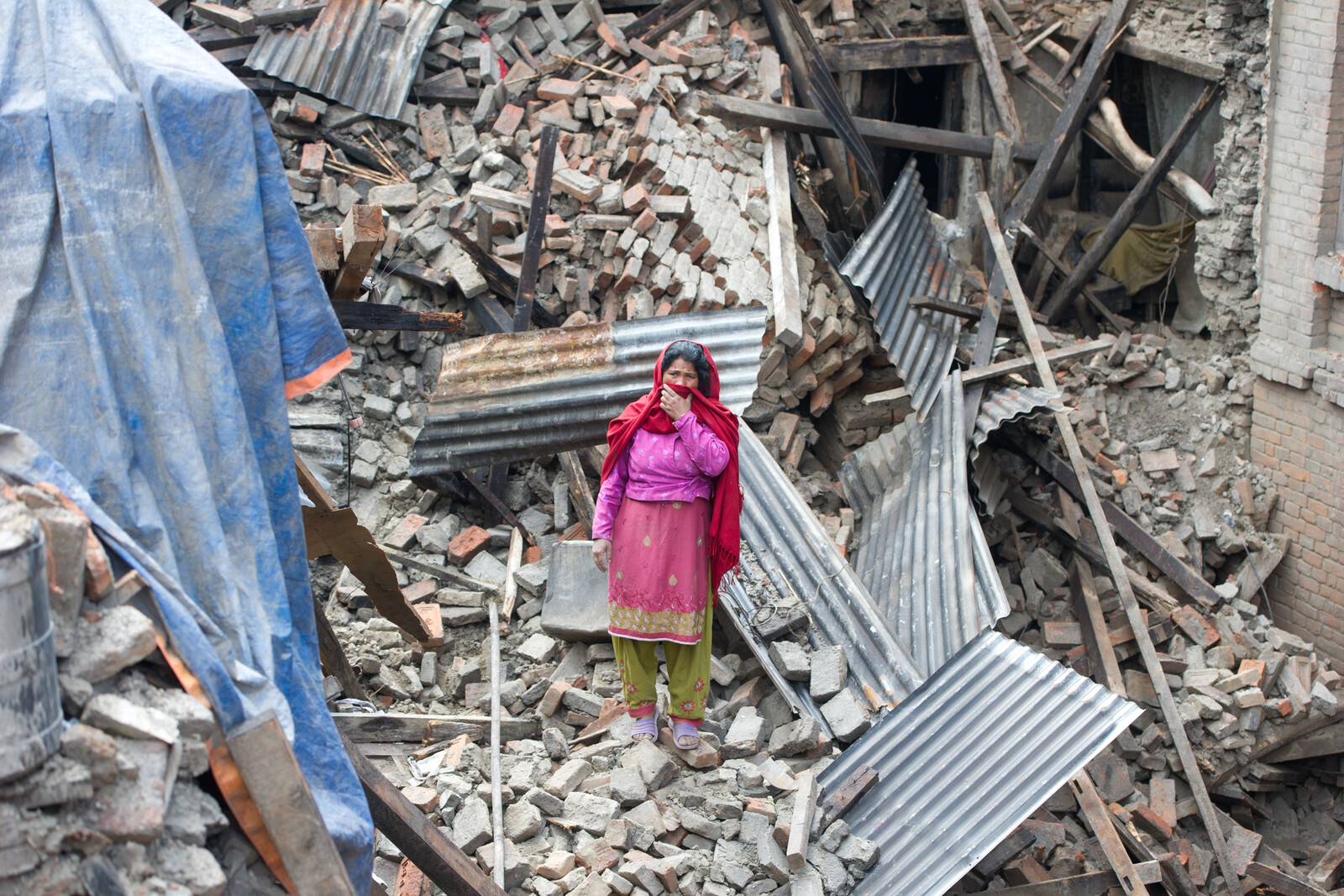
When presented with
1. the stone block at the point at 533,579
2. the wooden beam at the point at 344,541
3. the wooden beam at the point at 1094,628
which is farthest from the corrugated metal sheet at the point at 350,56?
the wooden beam at the point at 1094,628

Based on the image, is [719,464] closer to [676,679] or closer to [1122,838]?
[676,679]

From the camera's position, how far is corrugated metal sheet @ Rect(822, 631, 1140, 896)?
13.1 ft

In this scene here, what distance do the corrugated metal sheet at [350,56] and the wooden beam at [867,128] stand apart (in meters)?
2.26

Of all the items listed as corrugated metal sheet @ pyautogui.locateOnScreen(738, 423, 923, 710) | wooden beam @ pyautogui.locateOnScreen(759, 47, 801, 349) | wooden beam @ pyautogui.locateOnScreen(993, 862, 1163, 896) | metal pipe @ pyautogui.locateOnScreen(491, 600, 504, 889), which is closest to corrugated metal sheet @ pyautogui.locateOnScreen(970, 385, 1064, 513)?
wooden beam @ pyautogui.locateOnScreen(759, 47, 801, 349)

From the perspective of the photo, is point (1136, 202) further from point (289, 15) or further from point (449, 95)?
point (289, 15)

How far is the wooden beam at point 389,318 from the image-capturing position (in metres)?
5.52

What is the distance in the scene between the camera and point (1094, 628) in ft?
21.6

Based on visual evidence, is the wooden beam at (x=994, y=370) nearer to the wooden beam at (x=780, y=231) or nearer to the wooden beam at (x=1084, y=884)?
the wooden beam at (x=780, y=231)

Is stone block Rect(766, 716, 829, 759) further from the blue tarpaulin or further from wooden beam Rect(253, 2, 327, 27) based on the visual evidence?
wooden beam Rect(253, 2, 327, 27)

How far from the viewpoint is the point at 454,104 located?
7820mm

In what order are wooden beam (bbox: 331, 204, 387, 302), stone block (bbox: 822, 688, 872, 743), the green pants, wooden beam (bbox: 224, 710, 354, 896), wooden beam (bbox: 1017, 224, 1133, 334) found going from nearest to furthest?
wooden beam (bbox: 224, 710, 354, 896) < the green pants < stone block (bbox: 822, 688, 872, 743) < wooden beam (bbox: 331, 204, 387, 302) < wooden beam (bbox: 1017, 224, 1133, 334)

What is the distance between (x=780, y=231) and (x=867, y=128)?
1.80 meters

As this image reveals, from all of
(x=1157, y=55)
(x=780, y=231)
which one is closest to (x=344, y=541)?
(x=780, y=231)

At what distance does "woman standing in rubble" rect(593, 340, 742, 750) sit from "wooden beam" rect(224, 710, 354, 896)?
1.98 meters
